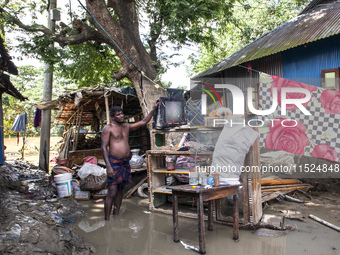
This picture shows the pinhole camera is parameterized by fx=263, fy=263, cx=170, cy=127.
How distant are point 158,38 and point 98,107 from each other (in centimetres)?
354

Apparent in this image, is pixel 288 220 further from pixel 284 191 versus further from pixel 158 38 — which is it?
pixel 158 38

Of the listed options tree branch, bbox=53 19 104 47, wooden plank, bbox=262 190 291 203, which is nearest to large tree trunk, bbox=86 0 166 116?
tree branch, bbox=53 19 104 47

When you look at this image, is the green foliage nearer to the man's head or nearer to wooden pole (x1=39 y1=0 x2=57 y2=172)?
wooden pole (x1=39 y1=0 x2=57 y2=172)

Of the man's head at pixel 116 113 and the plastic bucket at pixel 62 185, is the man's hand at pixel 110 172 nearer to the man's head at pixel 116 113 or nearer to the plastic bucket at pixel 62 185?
the man's head at pixel 116 113

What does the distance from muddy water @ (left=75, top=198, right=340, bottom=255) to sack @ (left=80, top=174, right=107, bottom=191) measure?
4.95 feet

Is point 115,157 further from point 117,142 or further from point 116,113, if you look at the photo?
point 116,113

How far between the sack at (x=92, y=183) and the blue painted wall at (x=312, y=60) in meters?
5.96

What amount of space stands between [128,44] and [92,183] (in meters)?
4.81

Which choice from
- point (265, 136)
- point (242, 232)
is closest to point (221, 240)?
point (242, 232)

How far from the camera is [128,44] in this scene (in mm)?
8812

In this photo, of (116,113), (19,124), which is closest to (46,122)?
(19,124)

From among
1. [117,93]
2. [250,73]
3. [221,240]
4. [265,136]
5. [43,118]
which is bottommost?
[221,240]

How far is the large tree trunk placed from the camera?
8.69m

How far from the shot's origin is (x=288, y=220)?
4516 mm
